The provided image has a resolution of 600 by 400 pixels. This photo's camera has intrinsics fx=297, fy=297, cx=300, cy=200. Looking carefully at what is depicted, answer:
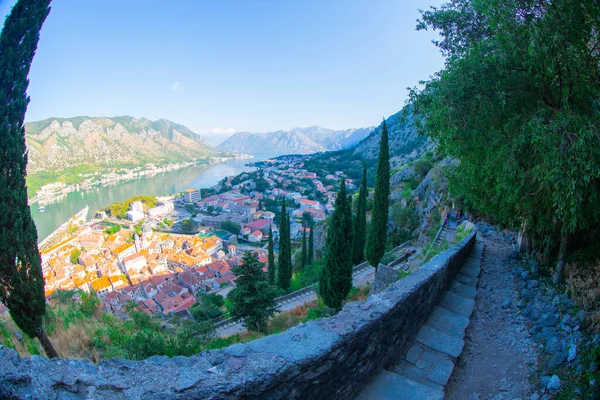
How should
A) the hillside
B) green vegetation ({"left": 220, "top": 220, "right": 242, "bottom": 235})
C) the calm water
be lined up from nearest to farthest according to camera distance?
green vegetation ({"left": 220, "top": 220, "right": 242, "bottom": 235}), the hillside, the calm water

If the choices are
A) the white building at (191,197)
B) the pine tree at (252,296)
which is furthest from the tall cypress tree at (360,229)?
the white building at (191,197)

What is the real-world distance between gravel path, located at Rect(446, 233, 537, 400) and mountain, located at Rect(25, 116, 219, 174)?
9835 cm

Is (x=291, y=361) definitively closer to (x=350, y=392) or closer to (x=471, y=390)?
(x=350, y=392)

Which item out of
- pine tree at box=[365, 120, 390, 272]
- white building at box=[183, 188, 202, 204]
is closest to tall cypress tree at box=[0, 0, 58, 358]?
pine tree at box=[365, 120, 390, 272]

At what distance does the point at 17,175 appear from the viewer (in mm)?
4398

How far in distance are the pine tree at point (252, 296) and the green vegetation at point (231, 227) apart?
35.4 meters

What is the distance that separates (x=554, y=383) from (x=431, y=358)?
2.86ft

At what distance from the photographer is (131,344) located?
3.94m

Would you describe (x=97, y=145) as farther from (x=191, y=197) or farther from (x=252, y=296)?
(x=252, y=296)

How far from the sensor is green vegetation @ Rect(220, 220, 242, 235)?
43969 millimetres

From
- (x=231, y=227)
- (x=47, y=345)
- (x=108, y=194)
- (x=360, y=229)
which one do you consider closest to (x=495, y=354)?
(x=47, y=345)

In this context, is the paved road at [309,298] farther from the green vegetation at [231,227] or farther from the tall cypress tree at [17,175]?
the green vegetation at [231,227]

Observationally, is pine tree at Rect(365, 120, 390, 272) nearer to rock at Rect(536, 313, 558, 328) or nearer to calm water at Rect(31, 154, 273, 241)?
rock at Rect(536, 313, 558, 328)

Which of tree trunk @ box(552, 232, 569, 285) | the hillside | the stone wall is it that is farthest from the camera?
the hillside
